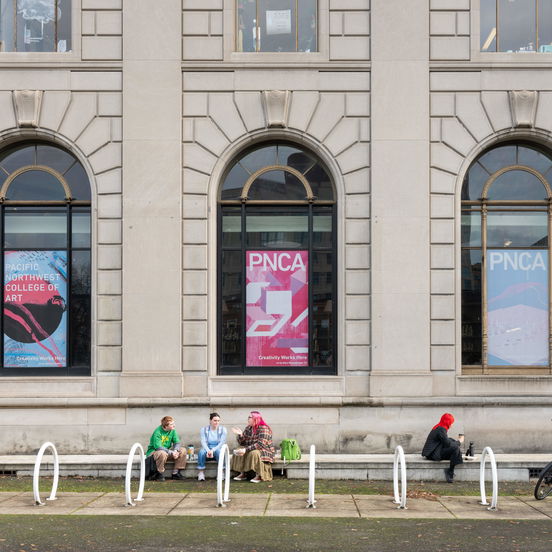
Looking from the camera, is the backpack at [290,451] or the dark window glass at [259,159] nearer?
the backpack at [290,451]

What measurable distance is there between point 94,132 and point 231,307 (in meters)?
4.92

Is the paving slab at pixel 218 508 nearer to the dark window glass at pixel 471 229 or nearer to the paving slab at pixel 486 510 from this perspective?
the paving slab at pixel 486 510

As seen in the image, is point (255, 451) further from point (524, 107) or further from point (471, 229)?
point (524, 107)

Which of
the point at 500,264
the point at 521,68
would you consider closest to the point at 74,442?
the point at 500,264

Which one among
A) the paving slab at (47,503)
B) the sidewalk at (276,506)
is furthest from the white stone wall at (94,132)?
the sidewalk at (276,506)

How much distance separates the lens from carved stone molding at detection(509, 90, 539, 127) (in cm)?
1872

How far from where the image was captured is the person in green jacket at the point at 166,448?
16.9 m

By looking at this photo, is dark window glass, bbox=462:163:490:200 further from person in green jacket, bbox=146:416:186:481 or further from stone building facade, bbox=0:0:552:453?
person in green jacket, bbox=146:416:186:481

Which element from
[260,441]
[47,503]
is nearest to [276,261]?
[260,441]

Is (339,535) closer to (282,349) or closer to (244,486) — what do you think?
(244,486)

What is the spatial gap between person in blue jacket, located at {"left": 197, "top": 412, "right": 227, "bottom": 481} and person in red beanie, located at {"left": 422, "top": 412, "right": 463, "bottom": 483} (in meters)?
4.12

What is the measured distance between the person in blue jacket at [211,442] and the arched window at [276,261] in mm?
2021

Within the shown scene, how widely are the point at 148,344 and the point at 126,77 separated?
19.3 feet

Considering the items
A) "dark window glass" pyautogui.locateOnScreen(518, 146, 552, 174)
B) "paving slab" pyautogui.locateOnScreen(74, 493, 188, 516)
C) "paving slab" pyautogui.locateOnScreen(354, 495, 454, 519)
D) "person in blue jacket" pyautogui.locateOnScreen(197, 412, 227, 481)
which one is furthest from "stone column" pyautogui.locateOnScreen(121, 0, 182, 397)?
"dark window glass" pyautogui.locateOnScreen(518, 146, 552, 174)
